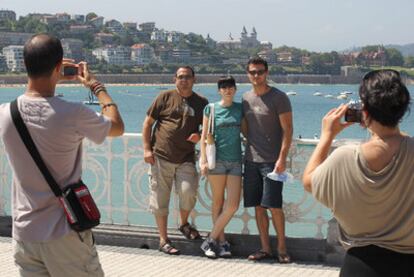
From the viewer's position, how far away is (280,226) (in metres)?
5.59

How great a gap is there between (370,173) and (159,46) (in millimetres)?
193333

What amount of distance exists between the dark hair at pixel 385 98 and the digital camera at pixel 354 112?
0.07 meters

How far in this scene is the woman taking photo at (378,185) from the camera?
235cm

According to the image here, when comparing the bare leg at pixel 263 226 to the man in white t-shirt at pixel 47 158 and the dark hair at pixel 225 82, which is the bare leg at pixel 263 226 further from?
the man in white t-shirt at pixel 47 158

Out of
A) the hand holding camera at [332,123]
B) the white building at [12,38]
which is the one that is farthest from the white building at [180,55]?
the hand holding camera at [332,123]

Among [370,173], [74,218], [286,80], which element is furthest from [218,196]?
[286,80]

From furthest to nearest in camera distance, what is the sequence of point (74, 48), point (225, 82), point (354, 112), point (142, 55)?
point (142, 55) < point (74, 48) < point (225, 82) < point (354, 112)

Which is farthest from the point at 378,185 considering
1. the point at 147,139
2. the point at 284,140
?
the point at 147,139

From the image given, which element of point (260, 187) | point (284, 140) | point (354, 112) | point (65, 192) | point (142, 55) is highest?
point (354, 112)

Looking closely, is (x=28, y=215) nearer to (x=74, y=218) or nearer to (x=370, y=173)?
(x=74, y=218)

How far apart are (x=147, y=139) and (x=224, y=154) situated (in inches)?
29.6

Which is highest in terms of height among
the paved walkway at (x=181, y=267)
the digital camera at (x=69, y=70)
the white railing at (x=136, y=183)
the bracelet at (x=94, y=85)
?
the digital camera at (x=69, y=70)

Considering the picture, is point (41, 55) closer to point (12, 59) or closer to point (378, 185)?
point (378, 185)

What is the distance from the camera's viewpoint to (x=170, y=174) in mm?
5914
